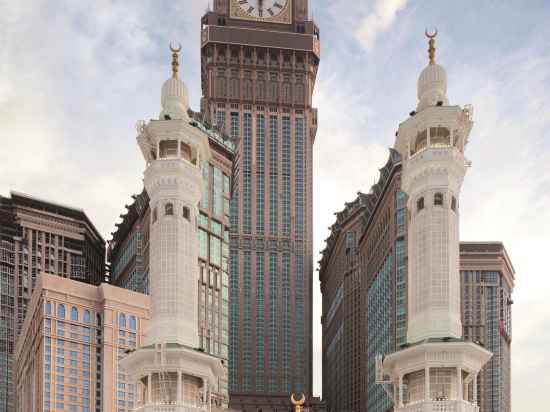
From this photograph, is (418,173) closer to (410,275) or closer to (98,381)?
(410,275)

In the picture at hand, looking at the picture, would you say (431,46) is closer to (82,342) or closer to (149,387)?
(149,387)

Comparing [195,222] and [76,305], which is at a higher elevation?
[76,305]

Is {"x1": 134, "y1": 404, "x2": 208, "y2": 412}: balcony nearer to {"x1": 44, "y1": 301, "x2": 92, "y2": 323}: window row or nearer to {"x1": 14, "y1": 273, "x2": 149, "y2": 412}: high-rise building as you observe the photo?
{"x1": 14, "y1": 273, "x2": 149, "y2": 412}: high-rise building

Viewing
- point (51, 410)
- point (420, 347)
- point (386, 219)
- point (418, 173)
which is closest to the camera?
point (420, 347)

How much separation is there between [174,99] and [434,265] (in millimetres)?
16577

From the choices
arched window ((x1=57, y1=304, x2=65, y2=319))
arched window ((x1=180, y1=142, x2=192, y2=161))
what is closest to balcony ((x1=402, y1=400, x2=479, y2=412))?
arched window ((x1=180, y1=142, x2=192, y2=161))

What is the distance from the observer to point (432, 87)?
194 feet

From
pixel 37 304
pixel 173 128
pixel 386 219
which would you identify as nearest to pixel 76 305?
pixel 37 304

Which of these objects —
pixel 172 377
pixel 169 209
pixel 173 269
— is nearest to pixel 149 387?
pixel 172 377

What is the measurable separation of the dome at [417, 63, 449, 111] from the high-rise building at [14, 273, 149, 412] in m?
109

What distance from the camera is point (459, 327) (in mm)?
53875

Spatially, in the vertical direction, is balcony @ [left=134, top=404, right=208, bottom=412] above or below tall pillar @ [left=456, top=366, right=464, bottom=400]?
below

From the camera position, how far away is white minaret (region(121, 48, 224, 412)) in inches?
2133

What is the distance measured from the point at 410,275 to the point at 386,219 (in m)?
122
